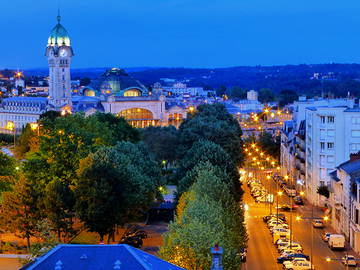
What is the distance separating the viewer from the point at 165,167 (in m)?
112

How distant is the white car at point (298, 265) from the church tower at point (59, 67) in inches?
5794

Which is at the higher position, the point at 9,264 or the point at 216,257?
the point at 216,257

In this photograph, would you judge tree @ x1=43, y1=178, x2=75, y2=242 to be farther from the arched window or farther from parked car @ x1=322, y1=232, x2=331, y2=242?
the arched window

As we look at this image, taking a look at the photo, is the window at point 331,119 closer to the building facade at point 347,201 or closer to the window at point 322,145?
the window at point 322,145

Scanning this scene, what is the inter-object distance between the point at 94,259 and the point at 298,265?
70.3 ft

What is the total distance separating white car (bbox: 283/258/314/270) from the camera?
50531 millimetres

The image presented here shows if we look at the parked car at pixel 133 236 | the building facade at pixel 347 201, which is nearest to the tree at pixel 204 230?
the parked car at pixel 133 236

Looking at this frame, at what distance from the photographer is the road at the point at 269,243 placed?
2100 inches

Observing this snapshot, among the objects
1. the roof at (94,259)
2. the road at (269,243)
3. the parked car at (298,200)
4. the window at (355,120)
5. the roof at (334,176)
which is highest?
the window at (355,120)

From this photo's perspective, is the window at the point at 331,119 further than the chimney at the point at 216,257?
Yes

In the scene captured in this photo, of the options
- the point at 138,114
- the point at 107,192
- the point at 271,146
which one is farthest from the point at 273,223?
the point at 138,114

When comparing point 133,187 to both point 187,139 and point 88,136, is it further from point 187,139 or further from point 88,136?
point 187,139

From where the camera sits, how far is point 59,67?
7756 inches

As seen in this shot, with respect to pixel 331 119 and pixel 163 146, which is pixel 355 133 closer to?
pixel 331 119
